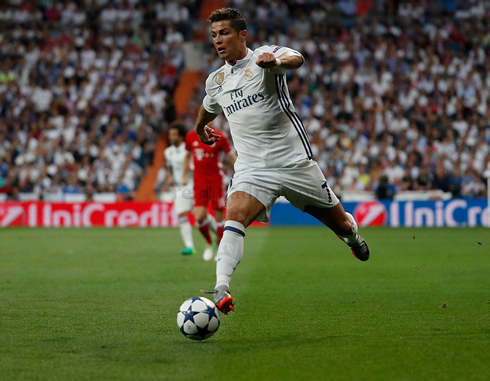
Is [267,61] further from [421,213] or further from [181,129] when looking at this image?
[421,213]

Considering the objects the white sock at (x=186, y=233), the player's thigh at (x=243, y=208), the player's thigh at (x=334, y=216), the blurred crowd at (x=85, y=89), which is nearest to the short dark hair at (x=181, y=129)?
the white sock at (x=186, y=233)

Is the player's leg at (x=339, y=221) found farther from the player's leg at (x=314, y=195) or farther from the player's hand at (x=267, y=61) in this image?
the player's hand at (x=267, y=61)

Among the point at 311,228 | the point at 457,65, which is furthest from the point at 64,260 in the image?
the point at 457,65

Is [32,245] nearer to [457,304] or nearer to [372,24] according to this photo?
[457,304]

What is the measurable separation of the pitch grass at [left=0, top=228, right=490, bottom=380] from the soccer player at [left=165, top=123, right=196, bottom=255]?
24.5 inches

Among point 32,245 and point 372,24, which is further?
point 372,24

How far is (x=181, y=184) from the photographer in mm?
14797

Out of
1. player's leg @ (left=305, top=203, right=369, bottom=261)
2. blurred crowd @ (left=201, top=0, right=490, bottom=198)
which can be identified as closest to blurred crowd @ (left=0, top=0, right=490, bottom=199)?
blurred crowd @ (left=201, top=0, right=490, bottom=198)

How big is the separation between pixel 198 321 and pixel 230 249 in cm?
74

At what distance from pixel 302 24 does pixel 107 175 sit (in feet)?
31.8

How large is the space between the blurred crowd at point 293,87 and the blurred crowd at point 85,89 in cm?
5

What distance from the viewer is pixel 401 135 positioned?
79.9 feet

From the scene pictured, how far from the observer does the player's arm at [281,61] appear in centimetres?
558

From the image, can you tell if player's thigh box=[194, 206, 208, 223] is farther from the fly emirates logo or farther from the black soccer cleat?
the fly emirates logo
